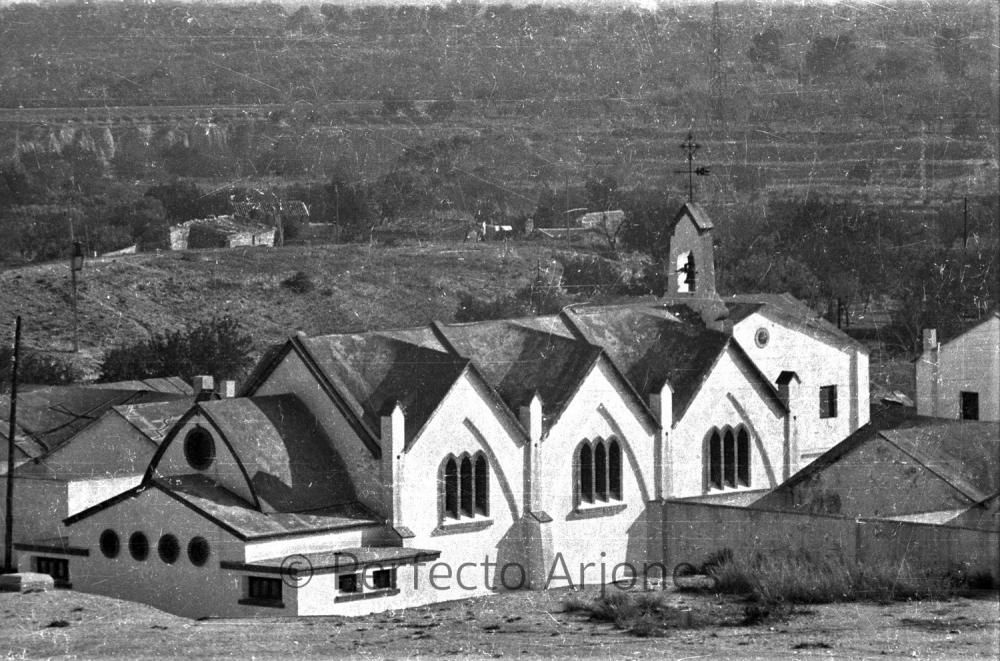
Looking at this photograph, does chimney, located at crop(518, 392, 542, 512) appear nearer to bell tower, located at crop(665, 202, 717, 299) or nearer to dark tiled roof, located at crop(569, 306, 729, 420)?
dark tiled roof, located at crop(569, 306, 729, 420)

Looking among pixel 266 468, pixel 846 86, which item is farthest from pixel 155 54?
pixel 846 86

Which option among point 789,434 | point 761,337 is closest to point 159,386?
point 761,337

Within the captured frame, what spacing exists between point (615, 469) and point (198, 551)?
36.6 feet

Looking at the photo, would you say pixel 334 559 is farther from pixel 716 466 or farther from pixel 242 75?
pixel 242 75

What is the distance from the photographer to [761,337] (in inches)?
2143

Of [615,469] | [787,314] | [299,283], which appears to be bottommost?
[615,469]

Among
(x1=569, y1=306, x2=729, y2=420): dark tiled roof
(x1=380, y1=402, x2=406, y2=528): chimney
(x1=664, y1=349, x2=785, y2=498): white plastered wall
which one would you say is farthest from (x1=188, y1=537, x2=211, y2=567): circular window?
(x1=664, y1=349, x2=785, y2=498): white plastered wall

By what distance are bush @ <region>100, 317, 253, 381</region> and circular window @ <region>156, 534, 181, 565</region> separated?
27317 mm

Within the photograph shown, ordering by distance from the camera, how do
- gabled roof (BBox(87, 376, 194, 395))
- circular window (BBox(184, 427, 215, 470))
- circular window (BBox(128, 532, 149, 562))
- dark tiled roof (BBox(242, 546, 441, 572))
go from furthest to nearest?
gabled roof (BBox(87, 376, 194, 395))
circular window (BBox(184, 427, 215, 470))
circular window (BBox(128, 532, 149, 562))
dark tiled roof (BBox(242, 546, 441, 572))

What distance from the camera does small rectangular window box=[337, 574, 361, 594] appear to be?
132 ft

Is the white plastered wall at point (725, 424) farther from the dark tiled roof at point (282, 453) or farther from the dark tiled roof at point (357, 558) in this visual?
the dark tiled roof at point (282, 453)

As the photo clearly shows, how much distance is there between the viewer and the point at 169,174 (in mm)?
91375

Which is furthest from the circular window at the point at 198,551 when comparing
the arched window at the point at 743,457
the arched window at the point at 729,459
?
the arched window at the point at 743,457

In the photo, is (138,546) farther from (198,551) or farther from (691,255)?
(691,255)
